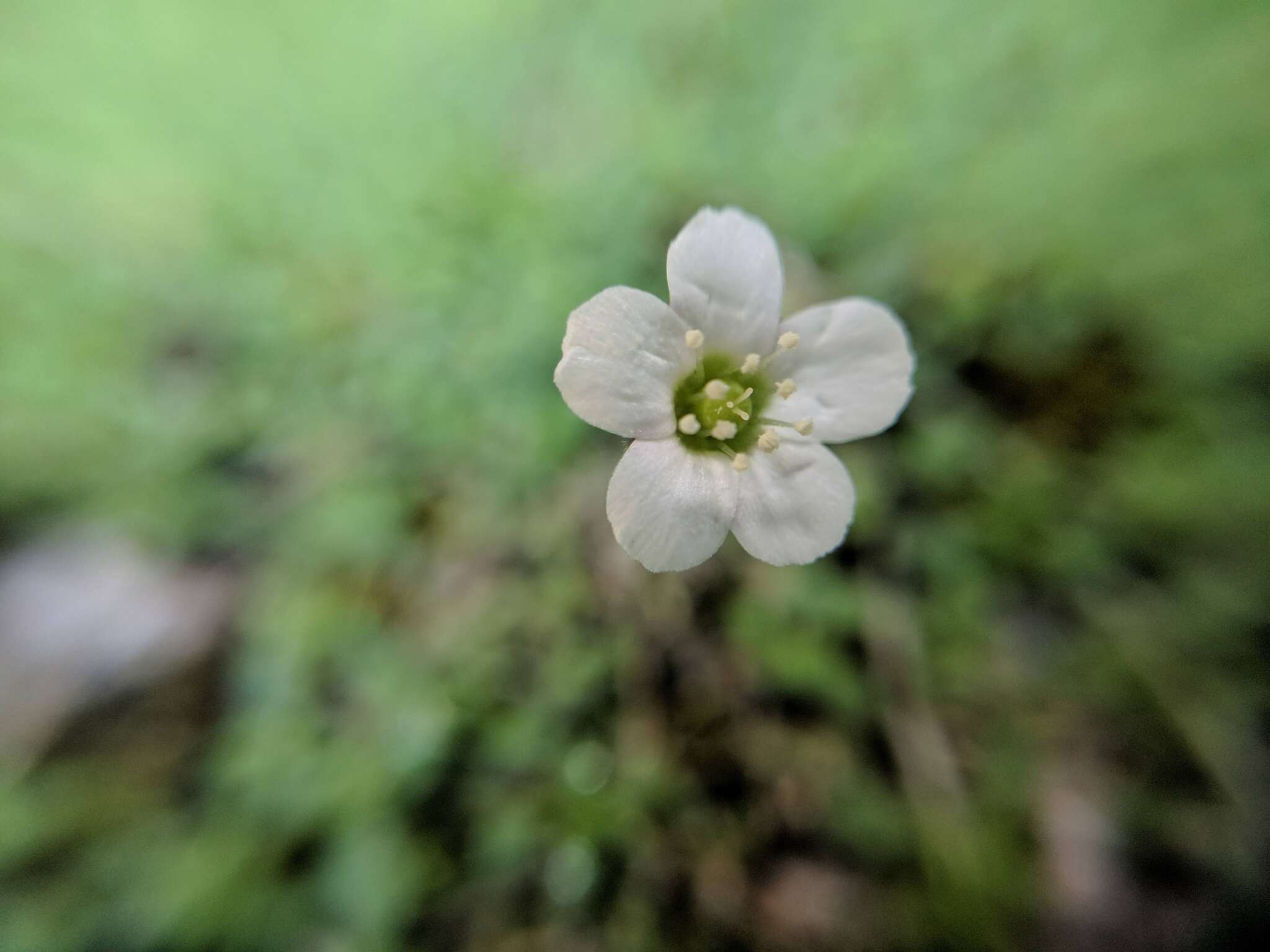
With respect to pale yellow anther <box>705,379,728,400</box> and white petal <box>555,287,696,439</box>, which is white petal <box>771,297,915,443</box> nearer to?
pale yellow anther <box>705,379,728,400</box>

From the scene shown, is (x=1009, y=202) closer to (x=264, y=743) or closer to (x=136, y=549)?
(x=264, y=743)

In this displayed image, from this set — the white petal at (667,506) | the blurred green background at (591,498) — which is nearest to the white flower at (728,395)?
the white petal at (667,506)

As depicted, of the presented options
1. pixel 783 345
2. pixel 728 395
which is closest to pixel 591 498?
pixel 728 395

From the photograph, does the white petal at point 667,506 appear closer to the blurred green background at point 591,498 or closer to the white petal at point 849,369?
the white petal at point 849,369

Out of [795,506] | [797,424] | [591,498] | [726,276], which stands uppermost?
[726,276]

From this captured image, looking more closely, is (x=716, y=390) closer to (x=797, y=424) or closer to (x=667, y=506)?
(x=797, y=424)

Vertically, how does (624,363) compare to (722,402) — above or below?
above
